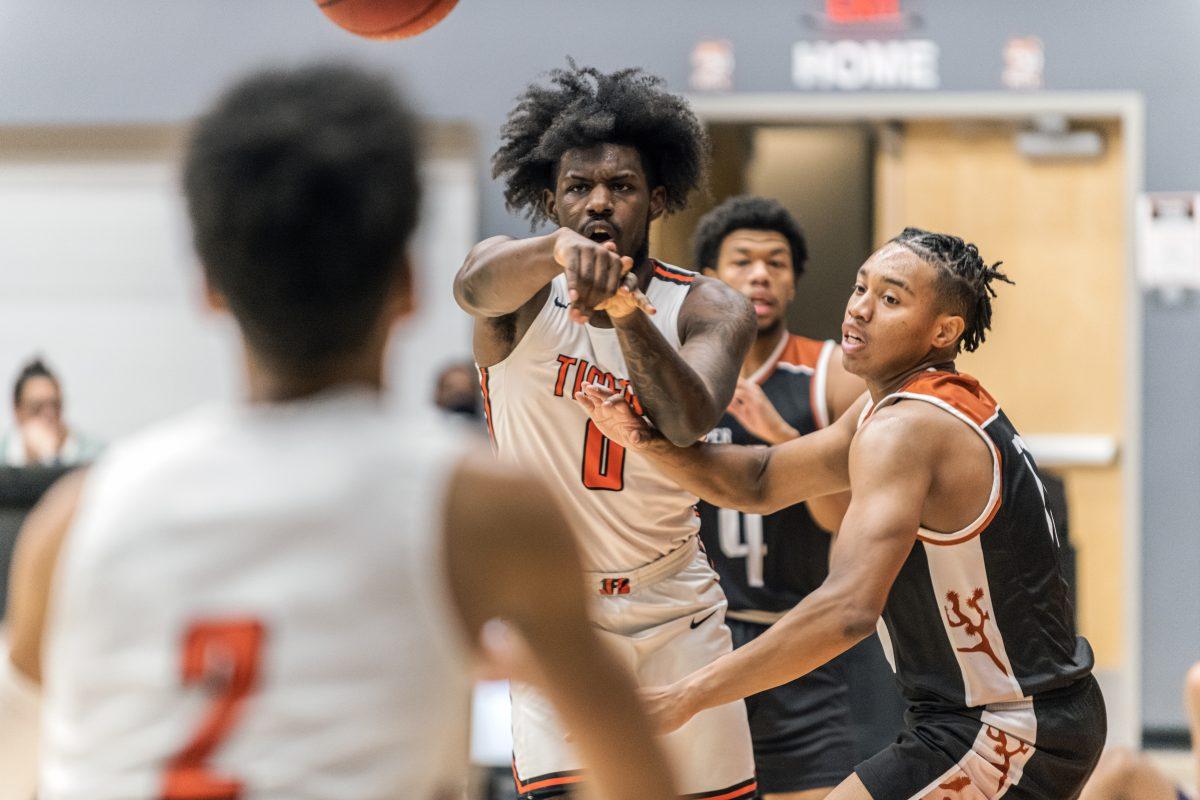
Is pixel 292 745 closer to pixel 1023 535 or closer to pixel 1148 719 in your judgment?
pixel 1023 535

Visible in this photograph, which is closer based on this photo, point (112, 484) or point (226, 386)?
point (112, 484)

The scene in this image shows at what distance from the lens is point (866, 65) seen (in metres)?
6.68

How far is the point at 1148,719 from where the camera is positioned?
658 cm

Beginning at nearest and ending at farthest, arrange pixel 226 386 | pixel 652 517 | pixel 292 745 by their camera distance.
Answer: pixel 292 745
pixel 652 517
pixel 226 386

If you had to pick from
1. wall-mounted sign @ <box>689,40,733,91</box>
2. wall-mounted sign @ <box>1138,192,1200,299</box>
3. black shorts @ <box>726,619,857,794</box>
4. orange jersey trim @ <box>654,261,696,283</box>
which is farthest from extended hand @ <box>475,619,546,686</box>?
wall-mounted sign @ <box>1138,192,1200,299</box>

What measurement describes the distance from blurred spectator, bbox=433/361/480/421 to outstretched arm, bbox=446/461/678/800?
5253mm

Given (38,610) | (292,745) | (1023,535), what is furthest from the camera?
(1023,535)

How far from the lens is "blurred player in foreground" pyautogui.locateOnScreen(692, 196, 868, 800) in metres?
3.80

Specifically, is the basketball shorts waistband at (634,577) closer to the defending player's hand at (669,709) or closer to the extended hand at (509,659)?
the defending player's hand at (669,709)

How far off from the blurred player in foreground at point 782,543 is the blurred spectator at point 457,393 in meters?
2.43

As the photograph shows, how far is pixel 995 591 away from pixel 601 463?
32.5 inches

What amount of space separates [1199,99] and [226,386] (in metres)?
4.88

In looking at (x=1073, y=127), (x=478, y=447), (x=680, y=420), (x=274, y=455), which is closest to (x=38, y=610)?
(x=274, y=455)

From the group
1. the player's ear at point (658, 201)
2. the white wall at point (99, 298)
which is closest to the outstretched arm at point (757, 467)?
the player's ear at point (658, 201)
